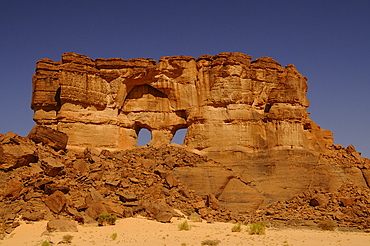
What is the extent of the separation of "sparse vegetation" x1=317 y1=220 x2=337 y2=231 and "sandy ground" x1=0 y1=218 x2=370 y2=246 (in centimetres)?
131

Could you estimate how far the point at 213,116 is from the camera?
37.3 m

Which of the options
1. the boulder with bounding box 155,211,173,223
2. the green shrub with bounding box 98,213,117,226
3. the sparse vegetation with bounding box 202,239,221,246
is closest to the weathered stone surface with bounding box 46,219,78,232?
the green shrub with bounding box 98,213,117,226

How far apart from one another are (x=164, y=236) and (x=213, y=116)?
48.9 feet

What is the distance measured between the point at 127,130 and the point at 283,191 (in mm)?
13400

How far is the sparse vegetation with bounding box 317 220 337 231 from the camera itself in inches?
1142

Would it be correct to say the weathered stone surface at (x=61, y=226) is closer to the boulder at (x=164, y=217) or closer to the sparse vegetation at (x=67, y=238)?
the sparse vegetation at (x=67, y=238)

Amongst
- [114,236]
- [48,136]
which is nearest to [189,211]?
[114,236]

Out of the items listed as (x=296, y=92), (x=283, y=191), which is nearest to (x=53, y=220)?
(x=283, y=191)

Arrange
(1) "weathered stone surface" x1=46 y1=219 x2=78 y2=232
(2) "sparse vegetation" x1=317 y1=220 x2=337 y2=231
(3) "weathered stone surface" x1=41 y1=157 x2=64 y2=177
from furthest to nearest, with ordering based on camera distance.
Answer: (2) "sparse vegetation" x1=317 y1=220 x2=337 y2=231 → (3) "weathered stone surface" x1=41 y1=157 x2=64 y2=177 → (1) "weathered stone surface" x1=46 y1=219 x2=78 y2=232

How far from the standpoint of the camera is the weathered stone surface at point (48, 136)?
106 feet

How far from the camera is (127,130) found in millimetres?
39625

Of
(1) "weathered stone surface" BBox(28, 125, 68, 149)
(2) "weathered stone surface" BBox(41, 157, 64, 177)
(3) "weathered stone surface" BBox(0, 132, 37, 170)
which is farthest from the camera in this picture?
(1) "weathered stone surface" BBox(28, 125, 68, 149)

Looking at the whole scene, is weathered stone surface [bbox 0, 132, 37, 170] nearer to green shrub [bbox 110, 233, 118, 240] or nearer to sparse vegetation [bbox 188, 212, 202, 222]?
green shrub [bbox 110, 233, 118, 240]

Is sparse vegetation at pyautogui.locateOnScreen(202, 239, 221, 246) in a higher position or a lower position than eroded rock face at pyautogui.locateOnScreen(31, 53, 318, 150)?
lower
